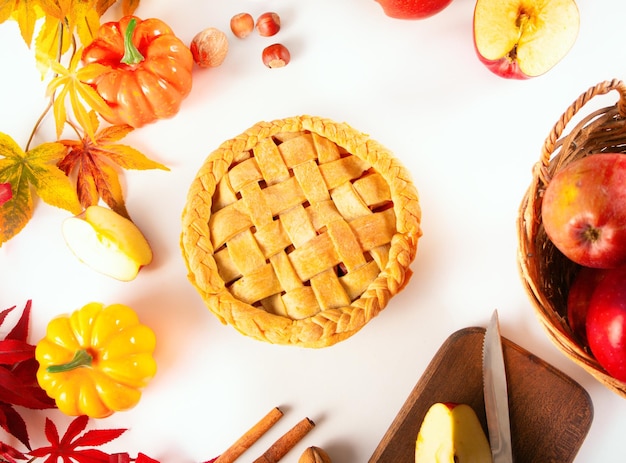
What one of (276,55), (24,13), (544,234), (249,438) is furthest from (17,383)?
(544,234)

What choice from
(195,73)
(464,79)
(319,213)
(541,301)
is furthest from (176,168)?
(541,301)

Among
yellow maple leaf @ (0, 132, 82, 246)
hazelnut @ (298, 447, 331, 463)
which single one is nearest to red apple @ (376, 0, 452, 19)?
yellow maple leaf @ (0, 132, 82, 246)

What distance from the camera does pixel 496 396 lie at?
0.84 meters

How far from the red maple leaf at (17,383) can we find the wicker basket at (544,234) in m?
0.78

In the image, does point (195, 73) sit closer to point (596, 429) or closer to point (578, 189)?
point (578, 189)

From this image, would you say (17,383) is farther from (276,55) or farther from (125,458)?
(276,55)

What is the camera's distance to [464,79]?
40.8 inches

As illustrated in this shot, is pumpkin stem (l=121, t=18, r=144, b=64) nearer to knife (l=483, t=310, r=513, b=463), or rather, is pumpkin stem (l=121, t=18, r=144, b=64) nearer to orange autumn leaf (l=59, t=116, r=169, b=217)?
orange autumn leaf (l=59, t=116, r=169, b=217)

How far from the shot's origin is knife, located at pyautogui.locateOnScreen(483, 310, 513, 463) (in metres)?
0.81

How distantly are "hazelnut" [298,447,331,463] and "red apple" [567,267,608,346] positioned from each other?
404mm

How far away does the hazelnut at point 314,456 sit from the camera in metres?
0.86

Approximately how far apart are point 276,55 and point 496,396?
0.68 metres

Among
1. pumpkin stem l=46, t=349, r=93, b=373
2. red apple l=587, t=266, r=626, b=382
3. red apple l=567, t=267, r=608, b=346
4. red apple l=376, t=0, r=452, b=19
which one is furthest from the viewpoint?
red apple l=376, t=0, r=452, b=19

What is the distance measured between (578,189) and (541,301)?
0.15 m
